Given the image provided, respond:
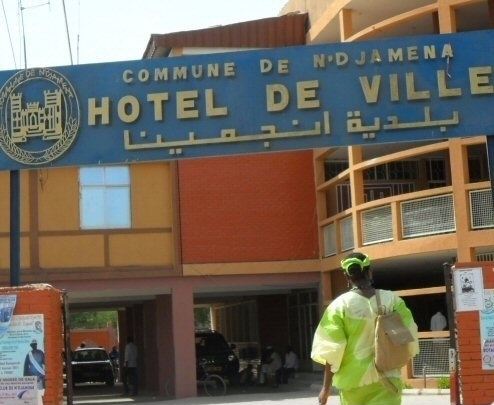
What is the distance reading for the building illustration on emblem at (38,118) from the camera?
13.9 meters

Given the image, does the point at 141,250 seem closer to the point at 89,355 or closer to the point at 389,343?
the point at 89,355

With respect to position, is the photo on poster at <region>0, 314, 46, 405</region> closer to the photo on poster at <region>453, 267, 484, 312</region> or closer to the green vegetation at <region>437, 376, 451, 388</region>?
the photo on poster at <region>453, 267, 484, 312</region>

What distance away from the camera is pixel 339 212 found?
2623 centimetres

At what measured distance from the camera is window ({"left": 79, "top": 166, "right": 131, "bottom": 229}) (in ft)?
81.6

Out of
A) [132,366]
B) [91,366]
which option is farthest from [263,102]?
[91,366]

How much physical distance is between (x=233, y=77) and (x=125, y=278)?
463 inches

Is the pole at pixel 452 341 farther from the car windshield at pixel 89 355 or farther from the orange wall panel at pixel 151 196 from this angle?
the car windshield at pixel 89 355

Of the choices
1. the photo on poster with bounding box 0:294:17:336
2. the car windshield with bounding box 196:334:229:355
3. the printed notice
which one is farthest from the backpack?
the car windshield with bounding box 196:334:229:355

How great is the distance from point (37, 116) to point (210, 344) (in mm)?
15445

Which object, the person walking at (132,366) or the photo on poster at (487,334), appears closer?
the photo on poster at (487,334)

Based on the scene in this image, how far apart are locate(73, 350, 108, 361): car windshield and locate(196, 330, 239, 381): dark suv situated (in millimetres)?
8188

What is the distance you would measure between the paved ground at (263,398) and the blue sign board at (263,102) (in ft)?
23.7

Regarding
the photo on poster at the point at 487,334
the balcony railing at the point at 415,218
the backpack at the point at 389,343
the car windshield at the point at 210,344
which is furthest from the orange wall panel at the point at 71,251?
the backpack at the point at 389,343

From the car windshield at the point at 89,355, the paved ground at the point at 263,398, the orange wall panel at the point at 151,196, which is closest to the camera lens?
the paved ground at the point at 263,398
